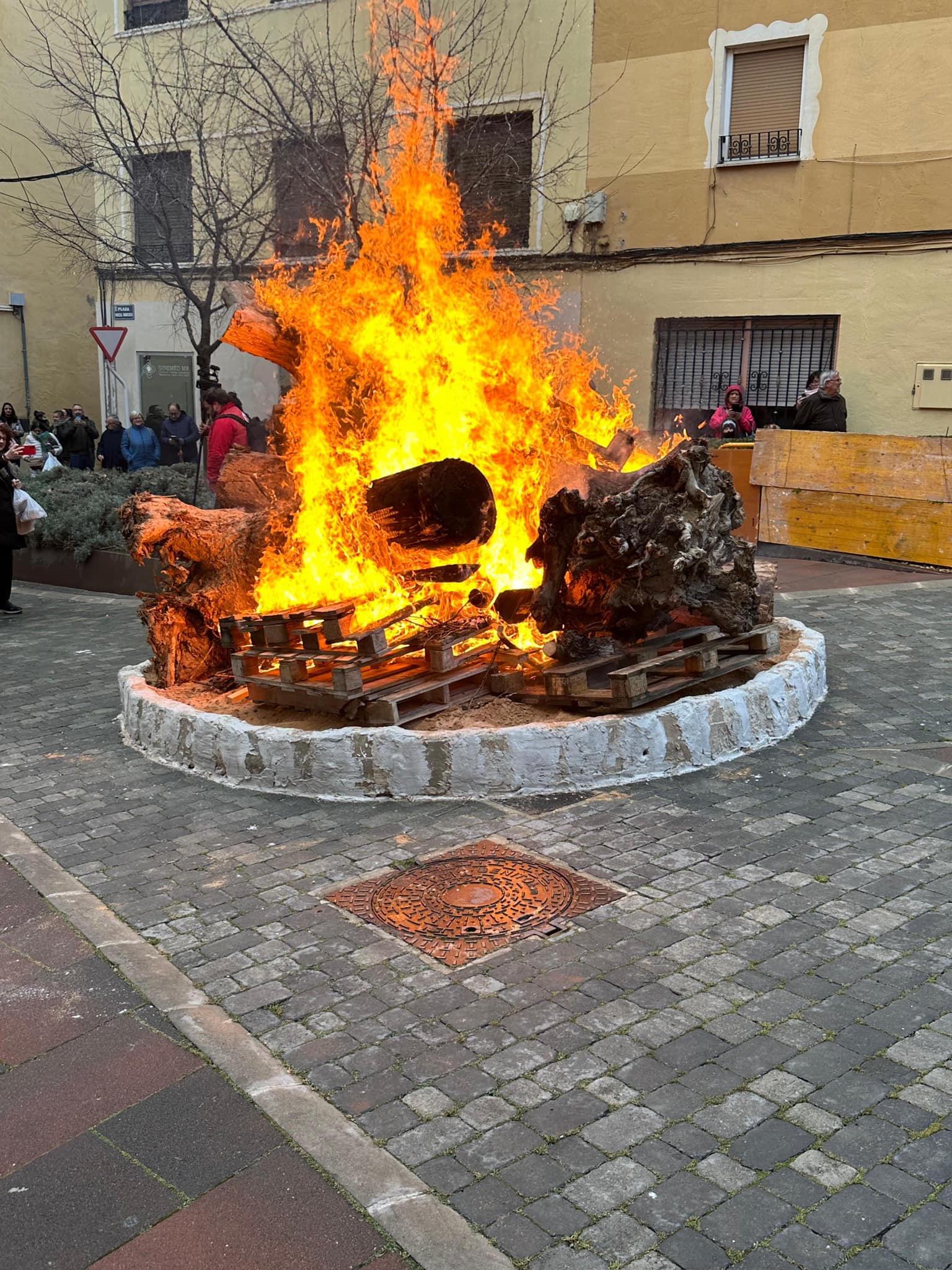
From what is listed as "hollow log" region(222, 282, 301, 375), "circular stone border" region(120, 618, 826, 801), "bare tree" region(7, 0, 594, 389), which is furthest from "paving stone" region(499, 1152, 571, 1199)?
"bare tree" region(7, 0, 594, 389)

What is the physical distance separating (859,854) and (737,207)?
544 inches

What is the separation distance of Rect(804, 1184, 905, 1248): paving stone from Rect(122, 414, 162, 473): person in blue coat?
16692 millimetres

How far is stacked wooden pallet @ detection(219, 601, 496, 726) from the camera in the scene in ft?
19.0

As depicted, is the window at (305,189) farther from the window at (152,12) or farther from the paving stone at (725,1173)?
the paving stone at (725,1173)

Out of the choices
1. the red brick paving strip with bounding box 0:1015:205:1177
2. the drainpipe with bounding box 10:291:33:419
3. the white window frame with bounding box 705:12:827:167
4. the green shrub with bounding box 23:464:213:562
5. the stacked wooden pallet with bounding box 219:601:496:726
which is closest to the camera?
the red brick paving strip with bounding box 0:1015:205:1177

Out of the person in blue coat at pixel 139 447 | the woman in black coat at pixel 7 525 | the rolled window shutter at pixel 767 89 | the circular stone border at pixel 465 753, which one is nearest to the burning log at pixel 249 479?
the circular stone border at pixel 465 753

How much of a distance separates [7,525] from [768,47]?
12665mm

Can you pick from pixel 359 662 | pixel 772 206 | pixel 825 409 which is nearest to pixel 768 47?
pixel 772 206

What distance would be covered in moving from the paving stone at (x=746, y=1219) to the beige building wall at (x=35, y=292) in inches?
970

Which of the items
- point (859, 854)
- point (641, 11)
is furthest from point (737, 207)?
→ point (859, 854)

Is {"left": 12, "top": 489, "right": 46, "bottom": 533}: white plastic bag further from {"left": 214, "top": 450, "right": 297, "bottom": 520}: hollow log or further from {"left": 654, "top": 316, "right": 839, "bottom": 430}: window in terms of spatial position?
{"left": 654, "top": 316, "right": 839, "bottom": 430}: window

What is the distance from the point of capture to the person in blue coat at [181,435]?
18.2m

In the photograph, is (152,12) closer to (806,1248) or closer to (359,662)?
(359,662)

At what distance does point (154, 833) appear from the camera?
5.15 meters
